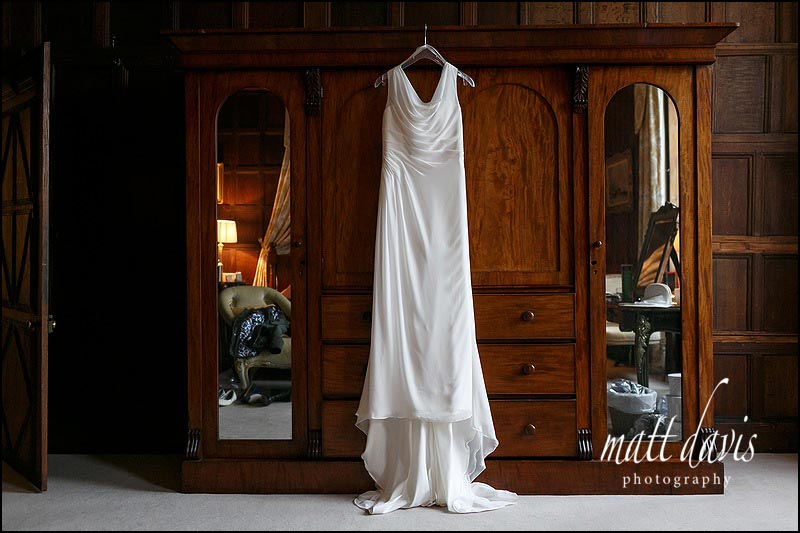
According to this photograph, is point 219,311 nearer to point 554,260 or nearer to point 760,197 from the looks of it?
point 554,260

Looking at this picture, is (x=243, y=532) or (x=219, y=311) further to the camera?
(x=219, y=311)

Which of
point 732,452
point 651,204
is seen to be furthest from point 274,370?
point 732,452

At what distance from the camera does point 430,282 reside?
266cm

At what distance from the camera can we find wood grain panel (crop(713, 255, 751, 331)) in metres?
3.36

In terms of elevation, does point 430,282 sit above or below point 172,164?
below

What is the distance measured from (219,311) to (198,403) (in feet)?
1.41

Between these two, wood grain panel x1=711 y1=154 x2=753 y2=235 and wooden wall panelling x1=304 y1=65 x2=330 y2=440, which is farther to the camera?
wood grain panel x1=711 y1=154 x2=753 y2=235

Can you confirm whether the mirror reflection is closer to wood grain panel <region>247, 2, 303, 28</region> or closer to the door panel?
the door panel

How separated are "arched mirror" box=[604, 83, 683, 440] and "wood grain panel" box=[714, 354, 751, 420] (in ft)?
2.52

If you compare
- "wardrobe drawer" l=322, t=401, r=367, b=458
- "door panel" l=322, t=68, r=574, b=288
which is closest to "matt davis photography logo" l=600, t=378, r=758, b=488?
"door panel" l=322, t=68, r=574, b=288

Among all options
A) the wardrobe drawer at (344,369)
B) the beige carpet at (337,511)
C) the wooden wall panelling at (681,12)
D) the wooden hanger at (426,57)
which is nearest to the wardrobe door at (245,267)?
the wardrobe drawer at (344,369)

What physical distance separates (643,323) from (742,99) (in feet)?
4.99

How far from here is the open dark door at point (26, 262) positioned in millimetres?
2842

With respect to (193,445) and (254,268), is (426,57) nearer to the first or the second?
(254,268)
